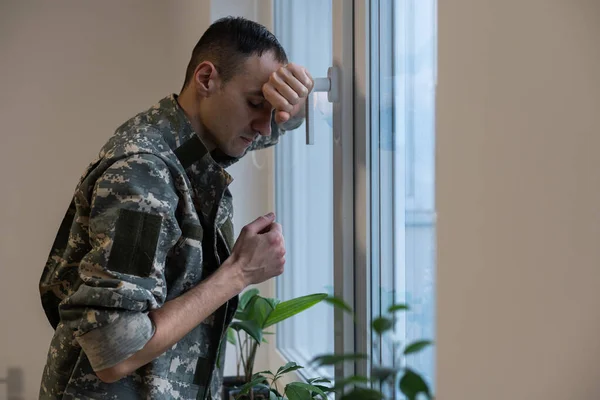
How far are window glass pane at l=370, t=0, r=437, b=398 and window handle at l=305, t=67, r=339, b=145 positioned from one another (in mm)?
97

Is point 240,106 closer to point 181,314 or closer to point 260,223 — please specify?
point 260,223

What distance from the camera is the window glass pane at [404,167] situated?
1208 mm

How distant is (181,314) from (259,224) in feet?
0.84

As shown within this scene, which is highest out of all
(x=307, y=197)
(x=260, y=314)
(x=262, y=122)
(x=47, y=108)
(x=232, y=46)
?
(x=47, y=108)

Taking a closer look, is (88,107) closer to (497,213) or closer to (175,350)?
(175,350)

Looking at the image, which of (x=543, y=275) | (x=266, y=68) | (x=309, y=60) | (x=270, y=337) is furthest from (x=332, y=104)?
→ (x=270, y=337)

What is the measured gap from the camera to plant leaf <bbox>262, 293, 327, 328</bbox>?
1.54 meters

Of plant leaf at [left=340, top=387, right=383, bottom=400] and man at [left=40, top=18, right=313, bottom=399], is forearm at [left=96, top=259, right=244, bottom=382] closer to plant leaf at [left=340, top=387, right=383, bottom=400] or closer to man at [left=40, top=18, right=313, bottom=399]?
man at [left=40, top=18, right=313, bottom=399]

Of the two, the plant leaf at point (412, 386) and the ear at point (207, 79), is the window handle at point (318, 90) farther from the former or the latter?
the plant leaf at point (412, 386)

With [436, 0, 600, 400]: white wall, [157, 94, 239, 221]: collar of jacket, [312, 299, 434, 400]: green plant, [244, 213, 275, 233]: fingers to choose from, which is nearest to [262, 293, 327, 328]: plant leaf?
[244, 213, 275, 233]: fingers

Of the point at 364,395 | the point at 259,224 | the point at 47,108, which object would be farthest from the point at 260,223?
the point at 47,108

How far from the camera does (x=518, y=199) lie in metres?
0.66

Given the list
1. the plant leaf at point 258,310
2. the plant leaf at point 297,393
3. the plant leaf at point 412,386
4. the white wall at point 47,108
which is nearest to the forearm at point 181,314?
→ the plant leaf at point 297,393

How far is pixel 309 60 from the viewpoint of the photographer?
2.00 metres
